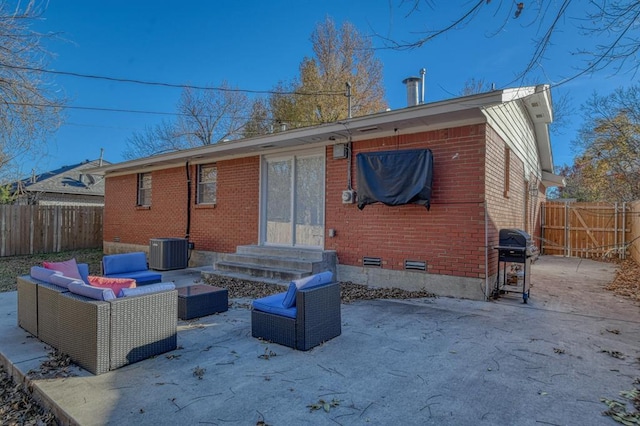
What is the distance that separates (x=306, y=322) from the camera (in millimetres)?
3732

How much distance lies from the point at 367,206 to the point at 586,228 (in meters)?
10.7

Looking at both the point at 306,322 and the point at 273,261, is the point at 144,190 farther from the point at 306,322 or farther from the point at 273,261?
the point at 306,322

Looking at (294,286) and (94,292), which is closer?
(94,292)

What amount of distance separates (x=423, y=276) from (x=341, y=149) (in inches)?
A: 122

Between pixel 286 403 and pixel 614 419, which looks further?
pixel 286 403

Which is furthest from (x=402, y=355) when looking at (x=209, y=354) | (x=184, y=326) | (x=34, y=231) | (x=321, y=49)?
(x=321, y=49)

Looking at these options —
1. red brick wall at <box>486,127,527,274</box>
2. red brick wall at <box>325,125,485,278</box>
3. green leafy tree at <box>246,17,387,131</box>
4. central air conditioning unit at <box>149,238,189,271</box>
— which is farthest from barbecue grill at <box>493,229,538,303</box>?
green leafy tree at <box>246,17,387,131</box>

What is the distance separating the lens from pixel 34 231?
13.0 meters

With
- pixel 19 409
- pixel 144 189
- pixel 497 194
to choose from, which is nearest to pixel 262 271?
pixel 19 409

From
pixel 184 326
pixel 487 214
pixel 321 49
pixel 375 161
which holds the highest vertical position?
pixel 321 49

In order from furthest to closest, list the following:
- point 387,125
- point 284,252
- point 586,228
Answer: point 586,228
point 284,252
point 387,125

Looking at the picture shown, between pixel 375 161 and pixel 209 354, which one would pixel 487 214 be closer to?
pixel 375 161

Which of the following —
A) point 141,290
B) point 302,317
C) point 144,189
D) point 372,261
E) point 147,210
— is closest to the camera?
point 141,290

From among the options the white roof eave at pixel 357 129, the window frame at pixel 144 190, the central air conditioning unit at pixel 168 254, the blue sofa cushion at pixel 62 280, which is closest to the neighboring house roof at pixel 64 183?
the window frame at pixel 144 190
